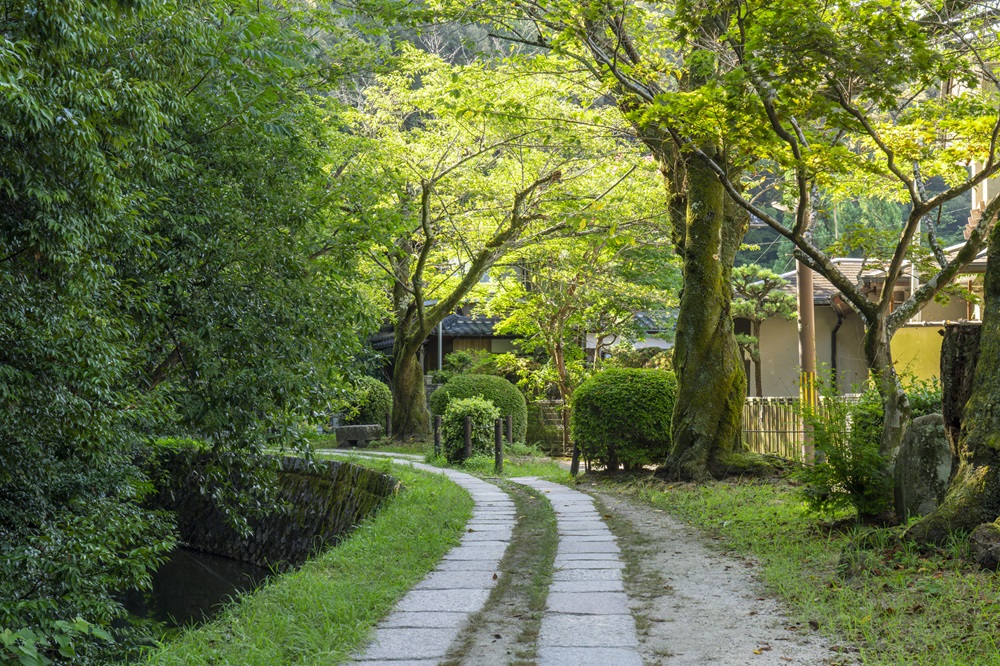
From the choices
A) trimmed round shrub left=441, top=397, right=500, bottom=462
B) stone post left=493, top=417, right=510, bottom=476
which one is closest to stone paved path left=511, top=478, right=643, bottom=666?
stone post left=493, top=417, right=510, bottom=476

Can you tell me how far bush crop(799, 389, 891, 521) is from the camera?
23.9 ft

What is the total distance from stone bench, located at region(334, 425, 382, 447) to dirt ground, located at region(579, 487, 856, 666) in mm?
16274

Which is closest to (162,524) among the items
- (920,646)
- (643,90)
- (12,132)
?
(12,132)

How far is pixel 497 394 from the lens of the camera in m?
22.2

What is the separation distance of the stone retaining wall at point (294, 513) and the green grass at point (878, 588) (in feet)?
21.4

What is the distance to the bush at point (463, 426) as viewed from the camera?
56.7 feet

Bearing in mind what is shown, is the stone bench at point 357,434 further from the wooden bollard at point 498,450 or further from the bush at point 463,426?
the wooden bollard at point 498,450

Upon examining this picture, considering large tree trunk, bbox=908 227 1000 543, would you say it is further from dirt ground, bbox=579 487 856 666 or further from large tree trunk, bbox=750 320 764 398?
large tree trunk, bbox=750 320 764 398

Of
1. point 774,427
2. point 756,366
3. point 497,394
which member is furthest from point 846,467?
point 756,366

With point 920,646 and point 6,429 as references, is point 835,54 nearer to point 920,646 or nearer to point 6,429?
point 920,646

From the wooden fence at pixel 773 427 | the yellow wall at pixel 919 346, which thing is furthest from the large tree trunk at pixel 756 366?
the wooden fence at pixel 773 427

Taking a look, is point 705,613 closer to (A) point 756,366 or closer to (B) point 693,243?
(B) point 693,243

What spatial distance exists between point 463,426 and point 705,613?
12.2m

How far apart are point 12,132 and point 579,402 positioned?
10023mm
